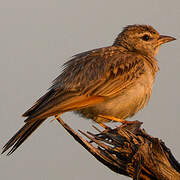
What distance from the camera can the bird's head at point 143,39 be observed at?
9484 millimetres

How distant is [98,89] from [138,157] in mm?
3195

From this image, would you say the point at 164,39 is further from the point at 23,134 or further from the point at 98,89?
the point at 23,134

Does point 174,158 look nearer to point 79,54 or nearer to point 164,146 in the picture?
point 164,146

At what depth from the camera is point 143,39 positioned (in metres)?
9.55

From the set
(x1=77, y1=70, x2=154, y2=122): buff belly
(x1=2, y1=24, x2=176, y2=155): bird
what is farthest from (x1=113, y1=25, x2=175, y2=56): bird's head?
(x1=77, y1=70, x2=154, y2=122): buff belly

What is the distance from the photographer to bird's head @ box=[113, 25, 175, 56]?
9.48 m

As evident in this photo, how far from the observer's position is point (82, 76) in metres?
7.89

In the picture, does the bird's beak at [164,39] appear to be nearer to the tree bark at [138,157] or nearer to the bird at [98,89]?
the bird at [98,89]

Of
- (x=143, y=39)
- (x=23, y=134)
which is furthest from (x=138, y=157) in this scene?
(x=143, y=39)

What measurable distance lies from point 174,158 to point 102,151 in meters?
0.85

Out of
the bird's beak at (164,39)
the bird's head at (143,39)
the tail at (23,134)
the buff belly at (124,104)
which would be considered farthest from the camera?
the bird's beak at (164,39)

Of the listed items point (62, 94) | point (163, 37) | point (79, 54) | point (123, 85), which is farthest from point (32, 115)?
point (163, 37)

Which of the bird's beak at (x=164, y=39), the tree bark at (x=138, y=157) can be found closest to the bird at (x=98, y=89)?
the bird's beak at (x=164, y=39)

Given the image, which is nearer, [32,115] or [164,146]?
[164,146]
